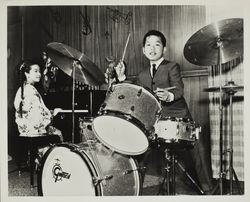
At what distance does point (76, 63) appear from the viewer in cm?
212

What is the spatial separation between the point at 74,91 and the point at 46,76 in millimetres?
233

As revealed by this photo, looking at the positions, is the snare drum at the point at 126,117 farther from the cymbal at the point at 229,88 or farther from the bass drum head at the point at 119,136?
the cymbal at the point at 229,88

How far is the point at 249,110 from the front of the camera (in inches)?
86.5

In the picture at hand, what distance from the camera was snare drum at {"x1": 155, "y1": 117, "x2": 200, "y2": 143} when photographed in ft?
6.44

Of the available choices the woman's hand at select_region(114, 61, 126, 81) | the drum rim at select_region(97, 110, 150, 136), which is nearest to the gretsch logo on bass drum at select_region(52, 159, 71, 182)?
the drum rim at select_region(97, 110, 150, 136)

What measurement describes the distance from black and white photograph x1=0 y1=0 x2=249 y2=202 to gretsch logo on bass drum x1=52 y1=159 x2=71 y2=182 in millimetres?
15

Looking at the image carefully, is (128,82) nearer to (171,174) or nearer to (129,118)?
(129,118)

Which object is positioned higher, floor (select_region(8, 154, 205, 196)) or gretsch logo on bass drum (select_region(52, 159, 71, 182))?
gretsch logo on bass drum (select_region(52, 159, 71, 182))

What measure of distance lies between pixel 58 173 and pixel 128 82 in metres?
0.75

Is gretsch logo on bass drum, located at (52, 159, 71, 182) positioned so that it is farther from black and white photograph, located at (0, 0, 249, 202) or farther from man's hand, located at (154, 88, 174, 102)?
man's hand, located at (154, 88, 174, 102)

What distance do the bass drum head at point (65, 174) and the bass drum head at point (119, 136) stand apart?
187 mm

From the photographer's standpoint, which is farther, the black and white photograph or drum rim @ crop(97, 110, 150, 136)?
the black and white photograph

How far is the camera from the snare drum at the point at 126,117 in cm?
191

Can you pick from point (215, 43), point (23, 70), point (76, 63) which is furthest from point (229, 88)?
point (23, 70)
